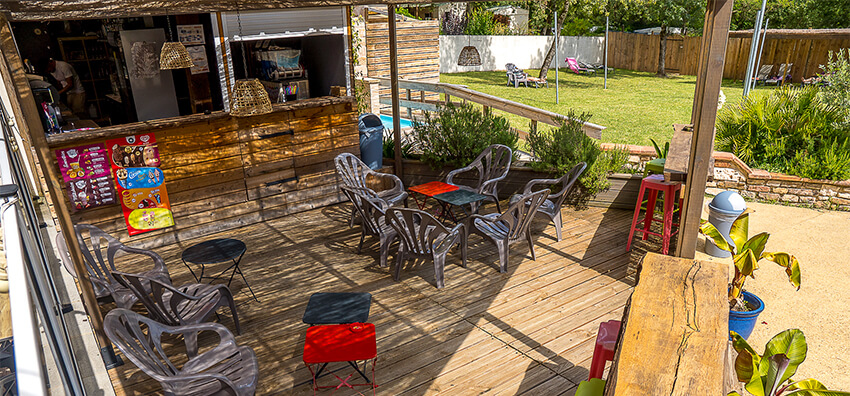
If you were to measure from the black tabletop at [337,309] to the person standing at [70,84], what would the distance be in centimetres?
466

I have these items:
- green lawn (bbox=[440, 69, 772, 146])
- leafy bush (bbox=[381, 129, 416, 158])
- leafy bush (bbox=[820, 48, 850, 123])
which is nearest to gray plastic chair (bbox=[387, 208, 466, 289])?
leafy bush (bbox=[381, 129, 416, 158])

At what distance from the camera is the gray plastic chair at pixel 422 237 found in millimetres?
4945

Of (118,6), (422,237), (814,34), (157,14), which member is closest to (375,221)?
(422,237)

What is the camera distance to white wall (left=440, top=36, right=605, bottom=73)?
2230 cm

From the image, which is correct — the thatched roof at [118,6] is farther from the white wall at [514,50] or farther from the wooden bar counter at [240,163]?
the white wall at [514,50]

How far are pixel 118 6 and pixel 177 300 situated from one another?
6.65 feet

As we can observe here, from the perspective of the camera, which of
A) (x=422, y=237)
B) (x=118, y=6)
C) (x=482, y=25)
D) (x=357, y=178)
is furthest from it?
(x=482, y=25)

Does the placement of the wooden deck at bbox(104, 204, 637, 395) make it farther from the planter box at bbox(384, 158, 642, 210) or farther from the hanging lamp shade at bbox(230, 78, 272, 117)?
the hanging lamp shade at bbox(230, 78, 272, 117)

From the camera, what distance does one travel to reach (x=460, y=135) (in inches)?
278

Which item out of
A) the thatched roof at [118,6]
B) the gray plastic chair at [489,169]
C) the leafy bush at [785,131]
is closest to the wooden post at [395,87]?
the gray plastic chair at [489,169]

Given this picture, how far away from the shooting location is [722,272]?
260 cm

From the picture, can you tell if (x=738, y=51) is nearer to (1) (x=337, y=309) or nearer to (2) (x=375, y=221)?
(2) (x=375, y=221)

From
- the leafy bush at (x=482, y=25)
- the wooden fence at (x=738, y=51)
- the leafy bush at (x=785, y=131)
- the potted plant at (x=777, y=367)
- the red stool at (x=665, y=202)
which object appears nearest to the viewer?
the potted plant at (x=777, y=367)

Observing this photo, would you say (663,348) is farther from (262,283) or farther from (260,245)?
(260,245)
